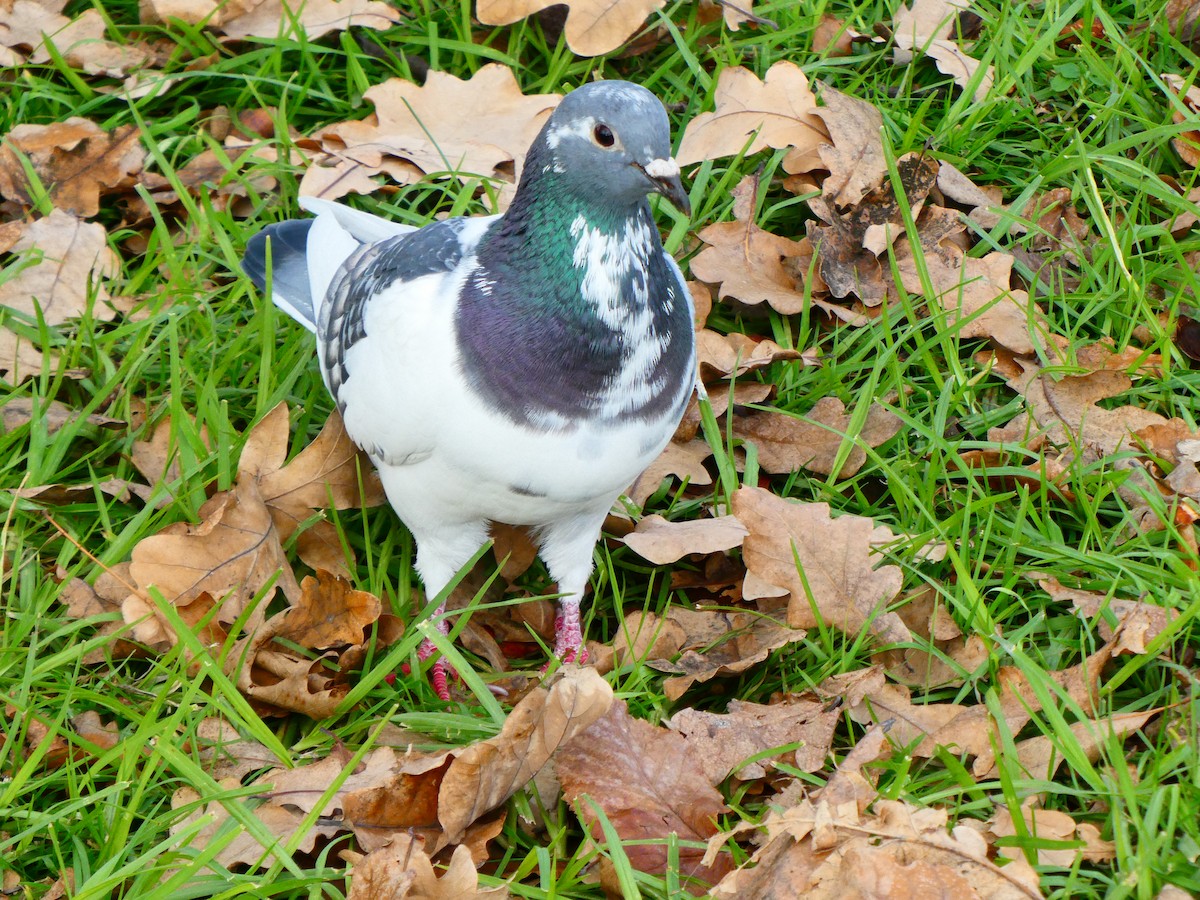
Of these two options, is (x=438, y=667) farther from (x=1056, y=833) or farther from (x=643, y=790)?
(x=1056, y=833)

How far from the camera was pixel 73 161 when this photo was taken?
4.77 metres

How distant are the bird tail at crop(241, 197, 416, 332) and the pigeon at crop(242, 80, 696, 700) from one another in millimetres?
703

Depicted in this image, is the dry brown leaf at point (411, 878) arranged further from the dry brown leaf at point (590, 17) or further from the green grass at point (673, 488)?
the dry brown leaf at point (590, 17)

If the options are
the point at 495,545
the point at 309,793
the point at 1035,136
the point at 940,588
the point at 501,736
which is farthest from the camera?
the point at 1035,136

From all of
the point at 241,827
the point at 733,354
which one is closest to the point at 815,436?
the point at 733,354

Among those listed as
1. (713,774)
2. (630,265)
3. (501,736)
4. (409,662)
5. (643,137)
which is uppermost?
(643,137)

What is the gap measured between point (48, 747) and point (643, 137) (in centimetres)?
197

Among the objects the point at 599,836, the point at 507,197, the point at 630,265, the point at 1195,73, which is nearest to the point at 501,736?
the point at 599,836

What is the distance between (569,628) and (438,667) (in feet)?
1.24

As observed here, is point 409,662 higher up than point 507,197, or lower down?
lower down

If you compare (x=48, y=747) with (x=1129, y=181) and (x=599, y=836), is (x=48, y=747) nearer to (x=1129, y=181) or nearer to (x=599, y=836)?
(x=599, y=836)

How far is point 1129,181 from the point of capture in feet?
14.6

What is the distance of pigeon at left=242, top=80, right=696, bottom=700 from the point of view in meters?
3.02

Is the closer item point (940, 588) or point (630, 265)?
point (630, 265)
